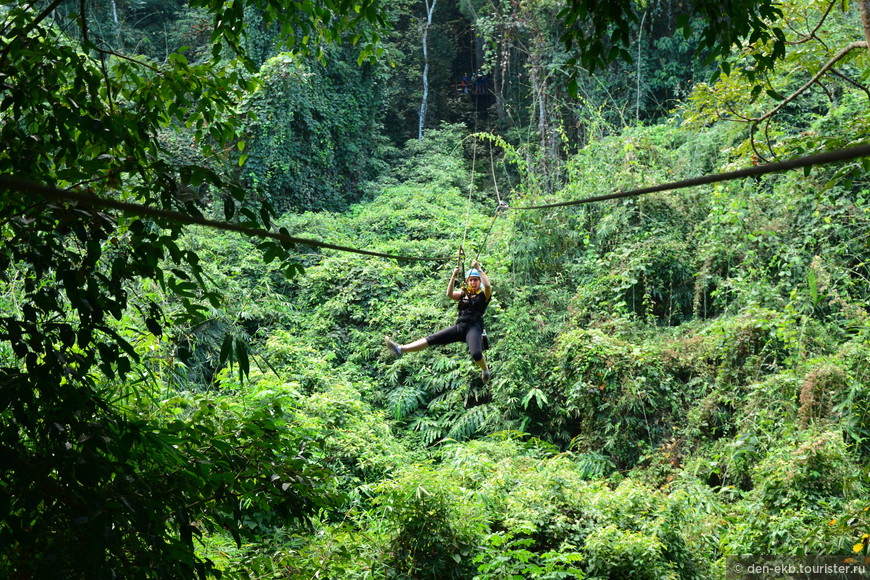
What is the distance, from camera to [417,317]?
30.9 ft

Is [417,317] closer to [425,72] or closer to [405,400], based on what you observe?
[405,400]

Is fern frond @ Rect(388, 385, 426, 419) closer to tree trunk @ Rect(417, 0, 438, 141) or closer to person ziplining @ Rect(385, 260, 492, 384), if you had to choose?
person ziplining @ Rect(385, 260, 492, 384)

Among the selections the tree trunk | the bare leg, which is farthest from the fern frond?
the tree trunk

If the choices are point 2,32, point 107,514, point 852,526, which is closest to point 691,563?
point 852,526

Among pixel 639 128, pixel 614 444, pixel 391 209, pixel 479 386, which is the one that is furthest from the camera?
pixel 391 209

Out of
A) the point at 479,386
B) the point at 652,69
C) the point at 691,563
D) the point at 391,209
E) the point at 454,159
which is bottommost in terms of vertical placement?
A: the point at 691,563

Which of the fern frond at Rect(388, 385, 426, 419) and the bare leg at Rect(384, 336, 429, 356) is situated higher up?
the bare leg at Rect(384, 336, 429, 356)

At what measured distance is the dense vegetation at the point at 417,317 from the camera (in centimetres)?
206

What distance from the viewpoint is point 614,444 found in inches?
303

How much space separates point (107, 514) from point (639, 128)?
9146mm

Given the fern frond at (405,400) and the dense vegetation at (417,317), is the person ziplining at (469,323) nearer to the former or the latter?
the dense vegetation at (417,317)

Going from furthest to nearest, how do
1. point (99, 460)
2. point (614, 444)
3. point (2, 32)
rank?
point (614, 444) → point (2, 32) → point (99, 460)

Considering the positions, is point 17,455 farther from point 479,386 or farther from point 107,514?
point 479,386

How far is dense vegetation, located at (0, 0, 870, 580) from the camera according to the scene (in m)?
2.06
